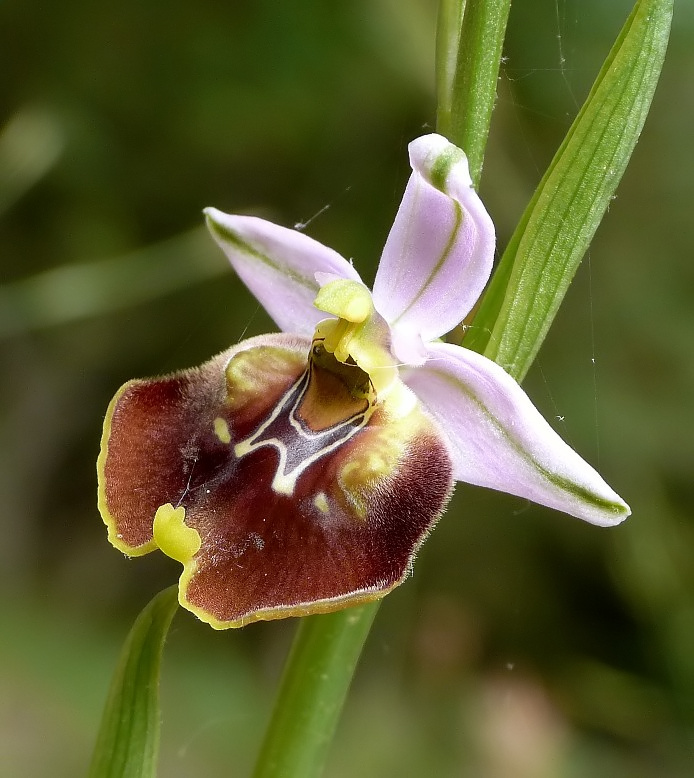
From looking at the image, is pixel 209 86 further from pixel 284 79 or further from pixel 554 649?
pixel 554 649

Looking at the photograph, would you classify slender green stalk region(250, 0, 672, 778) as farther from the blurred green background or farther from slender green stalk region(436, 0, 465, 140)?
the blurred green background

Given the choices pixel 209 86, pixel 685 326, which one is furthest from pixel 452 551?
pixel 209 86

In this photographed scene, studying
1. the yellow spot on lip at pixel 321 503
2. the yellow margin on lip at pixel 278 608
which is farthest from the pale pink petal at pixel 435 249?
the yellow margin on lip at pixel 278 608

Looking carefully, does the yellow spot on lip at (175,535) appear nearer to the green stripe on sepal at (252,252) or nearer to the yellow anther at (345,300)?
the yellow anther at (345,300)

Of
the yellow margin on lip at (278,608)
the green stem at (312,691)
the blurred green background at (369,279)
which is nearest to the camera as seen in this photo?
the yellow margin on lip at (278,608)

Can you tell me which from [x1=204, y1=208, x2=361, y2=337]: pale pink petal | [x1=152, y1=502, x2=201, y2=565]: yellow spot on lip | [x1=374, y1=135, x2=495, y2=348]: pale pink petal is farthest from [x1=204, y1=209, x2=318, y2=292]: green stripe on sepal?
[x1=152, y1=502, x2=201, y2=565]: yellow spot on lip
